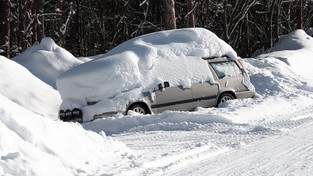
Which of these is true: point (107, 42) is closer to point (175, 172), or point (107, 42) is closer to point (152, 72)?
point (152, 72)

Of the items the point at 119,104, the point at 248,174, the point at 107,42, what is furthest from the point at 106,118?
the point at 107,42

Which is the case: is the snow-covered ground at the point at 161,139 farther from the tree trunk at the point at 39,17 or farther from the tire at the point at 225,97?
the tree trunk at the point at 39,17

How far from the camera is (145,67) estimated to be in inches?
548

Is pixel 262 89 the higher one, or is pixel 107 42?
pixel 262 89

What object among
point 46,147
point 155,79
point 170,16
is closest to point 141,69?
point 155,79

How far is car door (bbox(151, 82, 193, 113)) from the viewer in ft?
45.0

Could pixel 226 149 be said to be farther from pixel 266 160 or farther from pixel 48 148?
pixel 48 148

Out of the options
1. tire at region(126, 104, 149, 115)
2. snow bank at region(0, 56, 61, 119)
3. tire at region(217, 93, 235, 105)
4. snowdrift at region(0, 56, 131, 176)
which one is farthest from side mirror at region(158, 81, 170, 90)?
snowdrift at region(0, 56, 131, 176)

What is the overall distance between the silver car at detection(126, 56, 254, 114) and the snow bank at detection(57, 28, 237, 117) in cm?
16

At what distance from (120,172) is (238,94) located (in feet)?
26.7

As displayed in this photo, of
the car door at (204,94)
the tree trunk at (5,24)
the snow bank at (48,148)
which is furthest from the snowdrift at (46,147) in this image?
the tree trunk at (5,24)

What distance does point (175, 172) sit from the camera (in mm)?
7855

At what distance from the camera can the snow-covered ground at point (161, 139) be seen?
25.4 feet

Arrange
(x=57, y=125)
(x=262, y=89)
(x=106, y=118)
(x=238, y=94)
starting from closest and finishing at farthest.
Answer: (x=57, y=125)
(x=106, y=118)
(x=238, y=94)
(x=262, y=89)
